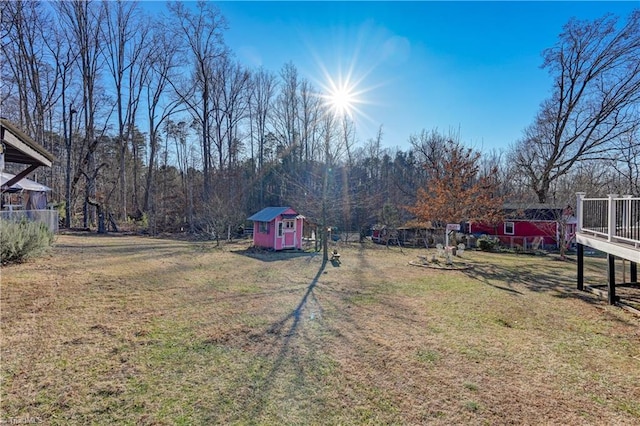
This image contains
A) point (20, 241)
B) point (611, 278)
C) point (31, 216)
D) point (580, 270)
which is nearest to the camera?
point (611, 278)

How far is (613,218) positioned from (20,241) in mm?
12886

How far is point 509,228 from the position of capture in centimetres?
2195

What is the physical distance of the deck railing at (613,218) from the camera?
5.61 m

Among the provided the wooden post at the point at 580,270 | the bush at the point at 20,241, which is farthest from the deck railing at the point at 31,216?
the wooden post at the point at 580,270

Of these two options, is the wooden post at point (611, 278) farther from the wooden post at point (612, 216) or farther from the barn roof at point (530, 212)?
the barn roof at point (530, 212)

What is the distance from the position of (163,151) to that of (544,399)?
34217mm

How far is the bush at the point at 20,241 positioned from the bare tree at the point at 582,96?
91.8 ft

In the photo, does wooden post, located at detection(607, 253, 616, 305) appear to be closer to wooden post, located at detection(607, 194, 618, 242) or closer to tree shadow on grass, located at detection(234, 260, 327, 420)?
wooden post, located at detection(607, 194, 618, 242)

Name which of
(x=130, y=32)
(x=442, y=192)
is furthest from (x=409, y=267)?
(x=130, y=32)

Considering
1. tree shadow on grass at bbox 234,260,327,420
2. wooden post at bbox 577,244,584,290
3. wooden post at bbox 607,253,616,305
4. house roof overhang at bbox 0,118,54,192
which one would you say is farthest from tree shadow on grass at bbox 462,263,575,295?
house roof overhang at bbox 0,118,54,192

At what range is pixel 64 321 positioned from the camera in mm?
4301

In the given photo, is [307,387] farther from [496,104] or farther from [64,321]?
[496,104]

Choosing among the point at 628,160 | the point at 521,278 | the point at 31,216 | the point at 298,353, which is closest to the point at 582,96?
the point at 628,160

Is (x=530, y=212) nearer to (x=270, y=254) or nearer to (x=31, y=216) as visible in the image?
(x=270, y=254)
